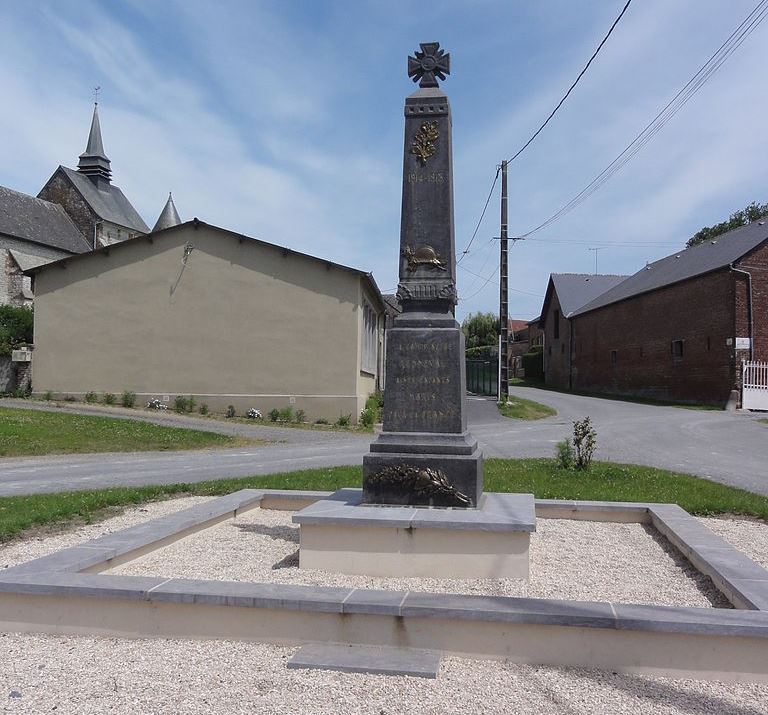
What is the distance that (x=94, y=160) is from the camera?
6153 cm

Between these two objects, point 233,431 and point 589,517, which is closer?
point 589,517

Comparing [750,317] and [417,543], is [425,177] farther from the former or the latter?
[750,317]

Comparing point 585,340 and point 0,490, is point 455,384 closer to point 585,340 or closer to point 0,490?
point 0,490

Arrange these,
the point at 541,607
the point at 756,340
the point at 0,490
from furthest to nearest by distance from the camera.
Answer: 1. the point at 756,340
2. the point at 0,490
3. the point at 541,607

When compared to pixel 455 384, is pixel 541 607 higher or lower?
lower

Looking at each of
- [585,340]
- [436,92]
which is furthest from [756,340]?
[436,92]

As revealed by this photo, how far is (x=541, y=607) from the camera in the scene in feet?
12.8

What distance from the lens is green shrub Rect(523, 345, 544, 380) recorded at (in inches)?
2253

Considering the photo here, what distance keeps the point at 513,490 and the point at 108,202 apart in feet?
192

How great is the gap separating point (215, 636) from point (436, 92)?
4915 millimetres

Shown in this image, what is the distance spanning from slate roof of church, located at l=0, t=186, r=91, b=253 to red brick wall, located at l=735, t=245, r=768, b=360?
1605 inches

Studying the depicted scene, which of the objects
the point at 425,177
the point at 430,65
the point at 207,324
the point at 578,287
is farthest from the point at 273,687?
the point at 578,287

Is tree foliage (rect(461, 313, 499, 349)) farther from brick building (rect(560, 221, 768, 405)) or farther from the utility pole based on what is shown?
the utility pole

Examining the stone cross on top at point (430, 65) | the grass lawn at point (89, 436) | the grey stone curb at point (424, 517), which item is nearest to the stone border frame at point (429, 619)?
the grey stone curb at point (424, 517)
